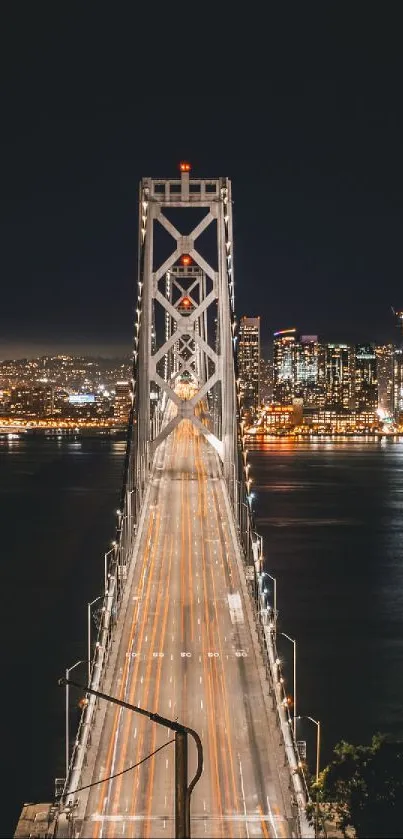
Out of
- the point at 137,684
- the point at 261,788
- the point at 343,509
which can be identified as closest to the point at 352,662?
the point at 137,684

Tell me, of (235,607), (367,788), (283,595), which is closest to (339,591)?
(283,595)

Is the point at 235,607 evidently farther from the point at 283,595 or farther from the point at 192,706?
the point at 283,595

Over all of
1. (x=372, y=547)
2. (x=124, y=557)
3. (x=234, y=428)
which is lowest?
(x=372, y=547)

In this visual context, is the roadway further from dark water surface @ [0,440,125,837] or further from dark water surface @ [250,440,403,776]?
dark water surface @ [250,440,403,776]

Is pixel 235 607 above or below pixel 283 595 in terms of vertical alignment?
above

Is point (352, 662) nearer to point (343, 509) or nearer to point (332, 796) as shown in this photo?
point (332, 796)

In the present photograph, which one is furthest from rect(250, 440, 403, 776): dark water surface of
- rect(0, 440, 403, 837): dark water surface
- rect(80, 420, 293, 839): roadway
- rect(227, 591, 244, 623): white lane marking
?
rect(80, 420, 293, 839): roadway

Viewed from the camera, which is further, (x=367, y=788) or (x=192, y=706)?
(x=367, y=788)

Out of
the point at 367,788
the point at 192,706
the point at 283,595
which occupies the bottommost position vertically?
the point at 367,788
